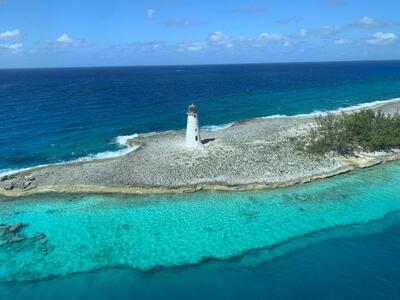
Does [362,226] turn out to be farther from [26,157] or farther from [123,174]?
[26,157]

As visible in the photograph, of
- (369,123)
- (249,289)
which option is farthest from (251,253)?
(369,123)

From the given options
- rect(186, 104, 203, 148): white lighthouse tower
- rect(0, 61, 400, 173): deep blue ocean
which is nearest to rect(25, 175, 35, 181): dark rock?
rect(0, 61, 400, 173): deep blue ocean

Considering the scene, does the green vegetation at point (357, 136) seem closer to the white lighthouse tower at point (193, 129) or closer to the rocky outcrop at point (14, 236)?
the white lighthouse tower at point (193, 129)

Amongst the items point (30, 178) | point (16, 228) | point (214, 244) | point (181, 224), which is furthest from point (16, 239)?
point (214, 244)

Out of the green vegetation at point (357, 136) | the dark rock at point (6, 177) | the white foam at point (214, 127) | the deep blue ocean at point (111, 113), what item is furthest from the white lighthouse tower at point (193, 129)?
the dark rock at point (6, 177)

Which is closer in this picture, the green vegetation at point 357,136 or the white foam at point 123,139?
Answer: the green vegetation at point 357,136

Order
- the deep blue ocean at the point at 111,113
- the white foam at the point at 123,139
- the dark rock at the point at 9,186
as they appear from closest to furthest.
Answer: the dark rock at the point at 9,186 < the deep blue ocean at the point at 111,113 < the white foam at the point at 123,139

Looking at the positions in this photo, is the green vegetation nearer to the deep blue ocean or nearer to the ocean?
the ocean
